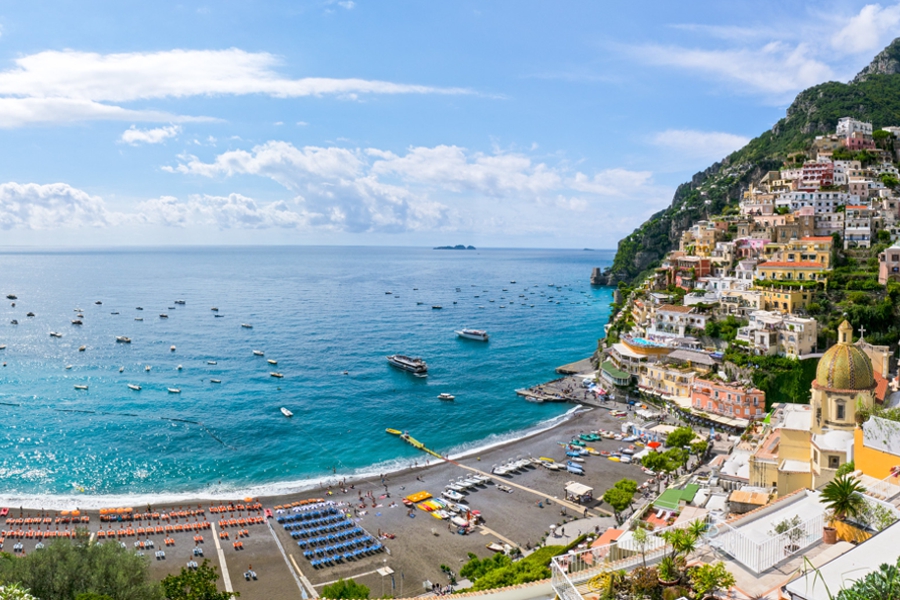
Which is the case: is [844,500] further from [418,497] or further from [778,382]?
[778,382]

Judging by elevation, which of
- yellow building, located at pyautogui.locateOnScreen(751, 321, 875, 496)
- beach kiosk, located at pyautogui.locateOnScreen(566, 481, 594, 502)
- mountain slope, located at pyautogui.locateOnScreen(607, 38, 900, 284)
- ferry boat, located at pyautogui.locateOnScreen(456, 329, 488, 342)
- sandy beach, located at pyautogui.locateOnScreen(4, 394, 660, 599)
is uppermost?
mountain slope, located at pyautogui.locateOnScreen(607, 38, 900, 284)

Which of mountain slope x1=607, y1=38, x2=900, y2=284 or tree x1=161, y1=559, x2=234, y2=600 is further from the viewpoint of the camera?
mountain slope x1=607, y1=38, x2=900, y2=284

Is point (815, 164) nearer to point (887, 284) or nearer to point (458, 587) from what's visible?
point (887, 284)

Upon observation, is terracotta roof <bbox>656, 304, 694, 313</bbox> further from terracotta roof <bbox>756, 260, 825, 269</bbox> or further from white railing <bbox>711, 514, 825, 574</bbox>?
white railing <bbox>711, 514, 825, 574</bbox>

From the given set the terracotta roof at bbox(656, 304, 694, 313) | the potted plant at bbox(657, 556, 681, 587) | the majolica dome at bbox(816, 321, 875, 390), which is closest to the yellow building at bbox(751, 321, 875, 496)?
the majolica dome at bbox(816, 321, 875, 390)

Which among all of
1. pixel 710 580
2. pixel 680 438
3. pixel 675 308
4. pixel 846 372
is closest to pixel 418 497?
pixel 680 438

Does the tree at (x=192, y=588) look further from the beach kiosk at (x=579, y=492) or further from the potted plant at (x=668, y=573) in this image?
the beach kiosk at (x=579, y=492)
